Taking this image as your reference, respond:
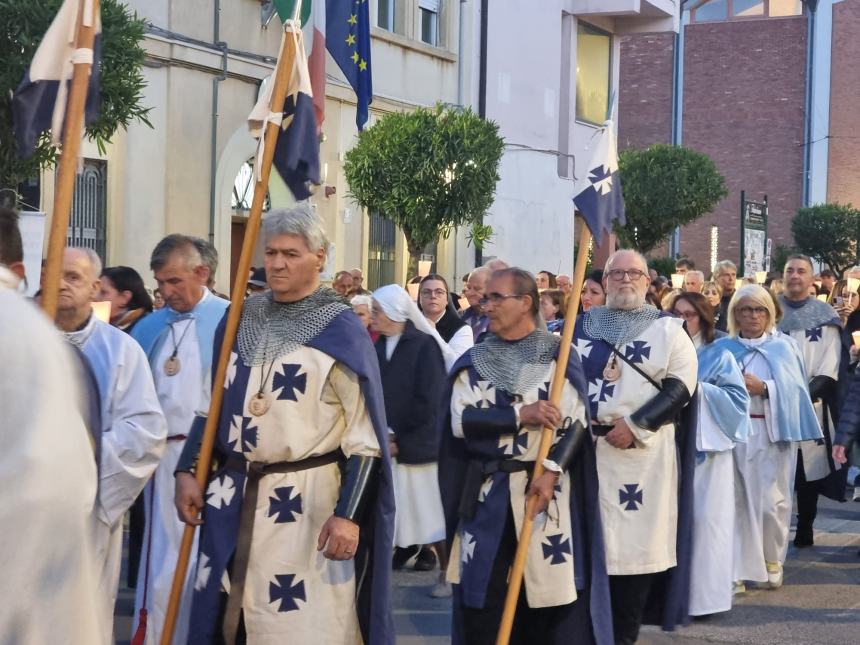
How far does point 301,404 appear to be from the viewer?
191 inches

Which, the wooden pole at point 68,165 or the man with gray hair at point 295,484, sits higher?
the wooden pole at point 68,165

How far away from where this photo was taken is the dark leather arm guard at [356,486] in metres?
4.77

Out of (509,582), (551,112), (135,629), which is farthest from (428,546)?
(551,112)

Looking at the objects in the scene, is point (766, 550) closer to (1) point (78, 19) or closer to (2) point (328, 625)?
(2) point (328, 625)

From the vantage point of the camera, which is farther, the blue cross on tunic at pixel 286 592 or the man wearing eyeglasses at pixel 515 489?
the man wearing eyeglasses at pixel 515 489

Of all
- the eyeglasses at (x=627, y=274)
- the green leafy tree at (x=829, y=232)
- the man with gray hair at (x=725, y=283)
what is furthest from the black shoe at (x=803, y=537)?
the green leafy tree at (x=829, y=232)

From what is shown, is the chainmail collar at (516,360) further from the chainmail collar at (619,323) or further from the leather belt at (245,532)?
the leather belt at (245,532)

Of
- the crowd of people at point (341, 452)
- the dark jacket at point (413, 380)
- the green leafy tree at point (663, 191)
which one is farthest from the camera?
the green leafy tree at point (663, 191)

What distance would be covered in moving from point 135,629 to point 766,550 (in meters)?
4.37

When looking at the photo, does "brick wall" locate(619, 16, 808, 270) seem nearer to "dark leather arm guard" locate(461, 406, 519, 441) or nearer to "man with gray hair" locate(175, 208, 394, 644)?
"dark leather arm guard" locate(461, 406, 519, 441)

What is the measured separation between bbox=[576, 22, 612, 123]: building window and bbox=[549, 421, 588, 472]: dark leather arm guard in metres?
23.0

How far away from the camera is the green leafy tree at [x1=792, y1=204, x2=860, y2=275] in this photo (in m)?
43.8

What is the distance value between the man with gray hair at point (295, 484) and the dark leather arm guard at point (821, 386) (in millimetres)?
6720

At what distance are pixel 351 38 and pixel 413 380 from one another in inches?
408
